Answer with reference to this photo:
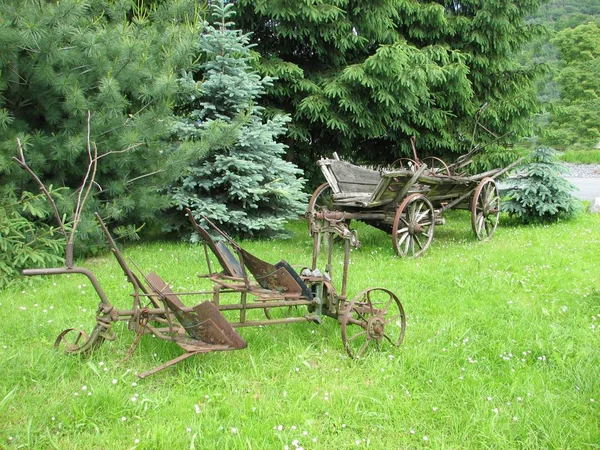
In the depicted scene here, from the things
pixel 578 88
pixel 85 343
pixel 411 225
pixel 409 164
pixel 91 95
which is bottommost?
pixel 85 343

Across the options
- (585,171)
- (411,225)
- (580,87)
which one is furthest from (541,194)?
(580,87)

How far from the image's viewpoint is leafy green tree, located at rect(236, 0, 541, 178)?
28.2 ft

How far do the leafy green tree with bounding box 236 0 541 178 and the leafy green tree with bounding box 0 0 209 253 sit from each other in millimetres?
2345

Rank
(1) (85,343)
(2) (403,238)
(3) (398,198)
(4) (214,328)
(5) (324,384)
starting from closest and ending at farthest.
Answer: (4) (214,328) < (5) (324,384) < (1) (85,343) < (2) (403,238) < (3) (398,198)

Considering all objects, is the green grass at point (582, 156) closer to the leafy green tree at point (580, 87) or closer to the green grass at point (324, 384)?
the leafy green tree at point (580, 87)

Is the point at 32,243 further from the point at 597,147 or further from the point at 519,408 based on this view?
the point at 597,147

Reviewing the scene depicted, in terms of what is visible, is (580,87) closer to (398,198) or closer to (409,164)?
(409,164)

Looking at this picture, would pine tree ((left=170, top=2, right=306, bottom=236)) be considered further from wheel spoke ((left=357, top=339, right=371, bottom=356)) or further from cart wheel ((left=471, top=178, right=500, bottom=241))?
wheel spoke ((left=357, top=339, right=371, bottom=356))

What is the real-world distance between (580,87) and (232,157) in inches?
1398

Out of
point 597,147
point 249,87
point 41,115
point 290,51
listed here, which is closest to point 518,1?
point 290,51

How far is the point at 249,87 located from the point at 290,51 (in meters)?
2.23

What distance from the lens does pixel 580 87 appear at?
3528cm

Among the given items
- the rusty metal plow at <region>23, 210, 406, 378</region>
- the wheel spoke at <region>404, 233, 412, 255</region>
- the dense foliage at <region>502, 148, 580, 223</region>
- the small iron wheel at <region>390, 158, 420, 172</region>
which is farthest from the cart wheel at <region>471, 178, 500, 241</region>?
the rusty metal plow at <region>23, 210, 406, 378</region>

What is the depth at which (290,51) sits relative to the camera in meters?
9.53
